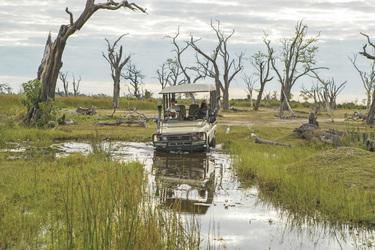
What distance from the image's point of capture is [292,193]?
7.32m

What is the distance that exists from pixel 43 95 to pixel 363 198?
730 inches

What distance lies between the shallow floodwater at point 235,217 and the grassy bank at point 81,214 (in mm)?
357

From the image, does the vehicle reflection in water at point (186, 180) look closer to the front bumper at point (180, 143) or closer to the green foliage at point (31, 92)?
the front bumper at point (180, 143)

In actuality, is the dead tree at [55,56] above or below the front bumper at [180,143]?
above

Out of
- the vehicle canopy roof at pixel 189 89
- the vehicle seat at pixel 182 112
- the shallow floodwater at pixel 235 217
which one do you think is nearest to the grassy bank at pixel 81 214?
the shallow floodwater at pixel 235 217

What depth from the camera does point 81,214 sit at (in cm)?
532

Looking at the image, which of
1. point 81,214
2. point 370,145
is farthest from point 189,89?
point 81,214

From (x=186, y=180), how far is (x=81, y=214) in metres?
3.86

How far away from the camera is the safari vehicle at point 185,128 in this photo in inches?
497

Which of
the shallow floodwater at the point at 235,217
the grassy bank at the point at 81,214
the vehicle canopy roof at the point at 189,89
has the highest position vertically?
the vehicle canopy roof at the point at 189,89

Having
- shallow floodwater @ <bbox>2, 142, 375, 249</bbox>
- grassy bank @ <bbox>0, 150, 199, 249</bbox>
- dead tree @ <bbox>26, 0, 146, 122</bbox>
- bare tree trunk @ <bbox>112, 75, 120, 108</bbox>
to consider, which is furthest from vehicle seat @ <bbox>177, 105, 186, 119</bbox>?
bare tree trunk @ <bbox>112, 75, 120, 108</bbox>

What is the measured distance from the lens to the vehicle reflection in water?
6.80m

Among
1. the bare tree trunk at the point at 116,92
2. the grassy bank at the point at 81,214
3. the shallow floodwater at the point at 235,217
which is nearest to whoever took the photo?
the grassy bank at the point at 81,214

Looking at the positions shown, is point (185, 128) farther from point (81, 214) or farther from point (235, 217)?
point (81, 214)
